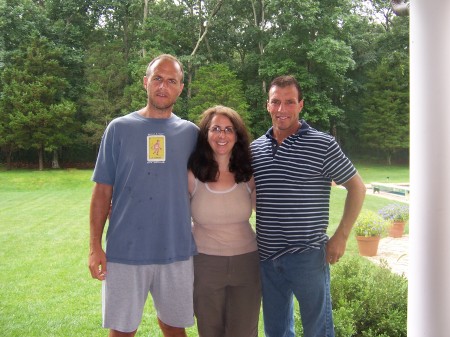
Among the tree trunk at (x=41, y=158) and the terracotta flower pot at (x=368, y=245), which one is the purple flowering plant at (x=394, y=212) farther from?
the tree trunk at (x=41, y=158)

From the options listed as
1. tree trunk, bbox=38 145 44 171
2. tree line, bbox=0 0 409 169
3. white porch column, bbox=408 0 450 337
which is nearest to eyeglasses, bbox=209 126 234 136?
white porch column, bbox=408 0 450 337

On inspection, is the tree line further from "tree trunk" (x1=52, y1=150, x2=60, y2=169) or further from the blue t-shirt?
the blue t-shirt

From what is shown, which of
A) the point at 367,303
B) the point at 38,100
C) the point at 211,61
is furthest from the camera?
the point at 38,100

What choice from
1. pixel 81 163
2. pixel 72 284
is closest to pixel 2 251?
pixel 72 284

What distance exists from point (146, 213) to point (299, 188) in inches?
15.7

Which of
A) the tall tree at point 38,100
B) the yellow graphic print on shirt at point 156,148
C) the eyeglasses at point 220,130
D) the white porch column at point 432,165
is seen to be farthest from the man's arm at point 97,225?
the tall tree at point 38,100

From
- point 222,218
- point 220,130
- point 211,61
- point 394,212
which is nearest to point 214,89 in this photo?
point 211,61

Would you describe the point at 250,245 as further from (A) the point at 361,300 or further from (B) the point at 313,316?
(A) the point at 361,300

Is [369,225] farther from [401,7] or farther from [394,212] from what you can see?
[401,7]

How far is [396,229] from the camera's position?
105 inches

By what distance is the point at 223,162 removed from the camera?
1.17 metres

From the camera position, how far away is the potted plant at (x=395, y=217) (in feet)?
8.74

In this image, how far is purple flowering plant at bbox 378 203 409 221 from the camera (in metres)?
2.68

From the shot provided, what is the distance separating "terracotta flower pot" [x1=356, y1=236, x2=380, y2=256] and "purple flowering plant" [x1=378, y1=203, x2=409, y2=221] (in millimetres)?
280
